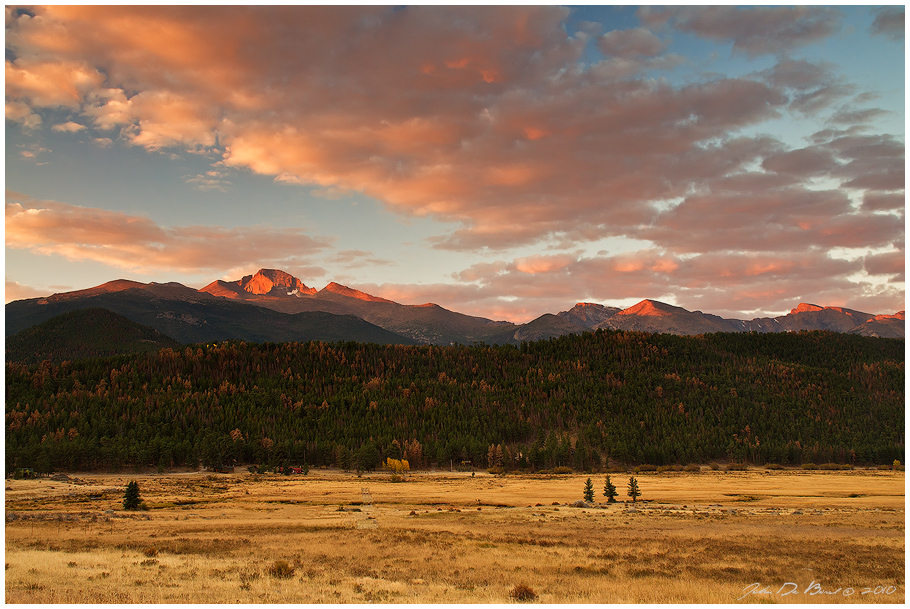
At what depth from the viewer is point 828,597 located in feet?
109

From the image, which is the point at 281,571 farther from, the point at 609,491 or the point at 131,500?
the point at 609,491

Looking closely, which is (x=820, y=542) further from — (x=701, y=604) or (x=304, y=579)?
(x=304, y=579)

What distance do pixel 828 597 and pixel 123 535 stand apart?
2290 inches

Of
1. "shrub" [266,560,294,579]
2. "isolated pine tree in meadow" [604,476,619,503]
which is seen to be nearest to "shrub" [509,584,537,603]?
"shrub" [266,560,294,579]

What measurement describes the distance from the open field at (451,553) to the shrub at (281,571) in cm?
20

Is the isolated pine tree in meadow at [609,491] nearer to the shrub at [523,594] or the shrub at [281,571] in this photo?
the shrub at [523,594]

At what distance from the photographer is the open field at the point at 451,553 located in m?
33.2

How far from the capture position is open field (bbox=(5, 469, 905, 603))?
109 feet

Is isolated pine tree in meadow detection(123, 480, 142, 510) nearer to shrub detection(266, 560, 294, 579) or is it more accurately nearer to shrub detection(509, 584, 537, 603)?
shrub detection(266, 560, 294, 579)

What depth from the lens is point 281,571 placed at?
1454 inches

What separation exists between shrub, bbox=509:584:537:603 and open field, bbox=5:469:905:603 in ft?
2.35

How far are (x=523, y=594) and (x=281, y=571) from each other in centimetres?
1626

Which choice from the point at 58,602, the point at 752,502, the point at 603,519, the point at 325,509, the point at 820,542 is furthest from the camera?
the point at 752,502

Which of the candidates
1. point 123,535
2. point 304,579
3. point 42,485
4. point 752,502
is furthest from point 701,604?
point 42,485
